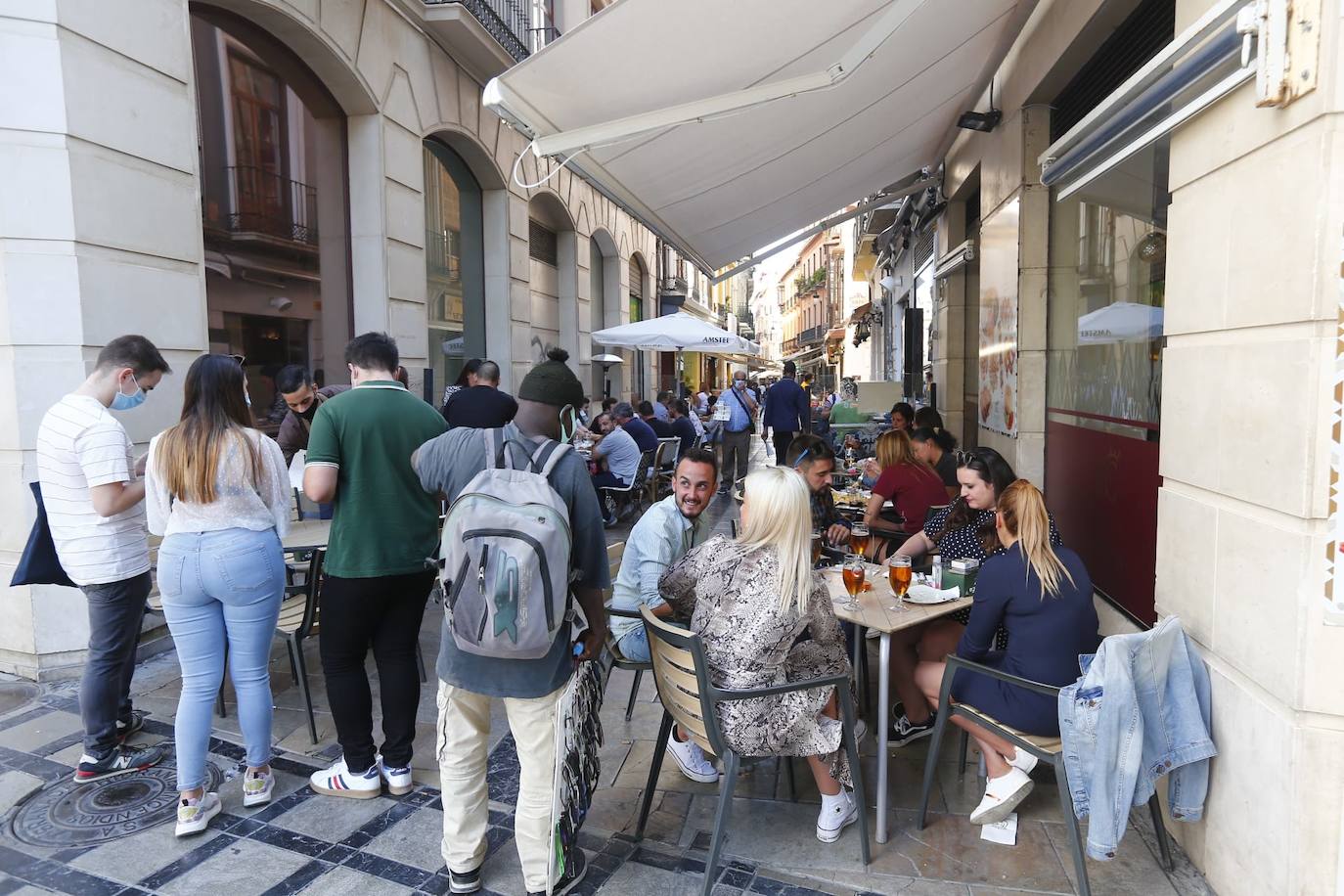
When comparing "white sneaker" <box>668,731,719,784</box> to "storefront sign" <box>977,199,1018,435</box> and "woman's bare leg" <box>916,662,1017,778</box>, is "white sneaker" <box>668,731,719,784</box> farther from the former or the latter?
"storefront sign" <box>977,199,1018,435</box>

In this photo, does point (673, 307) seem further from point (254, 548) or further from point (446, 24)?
point (254, 548)

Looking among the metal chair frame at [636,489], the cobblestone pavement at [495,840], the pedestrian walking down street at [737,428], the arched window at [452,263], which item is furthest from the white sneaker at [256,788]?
the pedestrian walking down street at [737,428]

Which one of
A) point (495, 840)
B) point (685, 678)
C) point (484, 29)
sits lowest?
point (495, 840)

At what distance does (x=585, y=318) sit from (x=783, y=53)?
33.3 feet

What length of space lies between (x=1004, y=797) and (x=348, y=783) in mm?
2495

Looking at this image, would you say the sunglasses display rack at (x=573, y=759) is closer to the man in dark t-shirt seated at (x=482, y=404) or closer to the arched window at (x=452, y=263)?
the man in dark t-shirt seated at (x=482, y=404)

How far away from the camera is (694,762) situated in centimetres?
334

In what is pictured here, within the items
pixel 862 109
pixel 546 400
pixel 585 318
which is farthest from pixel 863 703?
pixel 585 318

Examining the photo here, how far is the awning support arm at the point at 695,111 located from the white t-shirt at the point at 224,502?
198 centimetres

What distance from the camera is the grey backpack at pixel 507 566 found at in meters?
2.16

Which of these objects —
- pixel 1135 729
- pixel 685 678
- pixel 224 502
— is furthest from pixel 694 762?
pixel 224 502

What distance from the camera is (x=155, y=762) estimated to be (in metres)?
3.39

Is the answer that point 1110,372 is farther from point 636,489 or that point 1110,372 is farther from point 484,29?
point 484,29

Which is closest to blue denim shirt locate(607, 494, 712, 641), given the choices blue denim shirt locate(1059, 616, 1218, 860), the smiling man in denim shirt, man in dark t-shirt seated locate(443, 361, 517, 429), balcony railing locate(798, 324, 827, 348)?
the smiling man in denim shirt
